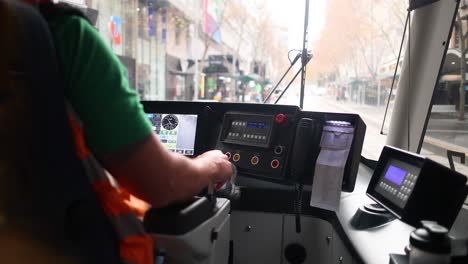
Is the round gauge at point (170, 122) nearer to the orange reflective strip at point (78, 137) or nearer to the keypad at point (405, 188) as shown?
the keypad at point (405, 188)

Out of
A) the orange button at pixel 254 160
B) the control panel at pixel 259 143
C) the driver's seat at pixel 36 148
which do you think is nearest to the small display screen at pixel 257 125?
the control panel at pixel 259 143

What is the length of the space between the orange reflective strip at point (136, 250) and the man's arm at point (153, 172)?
0.09 metres

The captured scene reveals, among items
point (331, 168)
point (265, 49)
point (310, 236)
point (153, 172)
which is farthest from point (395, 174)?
point (265, 49)

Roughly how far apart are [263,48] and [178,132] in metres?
13.3

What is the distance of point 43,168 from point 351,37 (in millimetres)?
3070

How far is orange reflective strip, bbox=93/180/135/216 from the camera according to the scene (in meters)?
0.86

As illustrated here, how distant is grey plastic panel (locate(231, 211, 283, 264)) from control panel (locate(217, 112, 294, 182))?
0.93ft

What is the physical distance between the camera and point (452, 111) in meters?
1.94

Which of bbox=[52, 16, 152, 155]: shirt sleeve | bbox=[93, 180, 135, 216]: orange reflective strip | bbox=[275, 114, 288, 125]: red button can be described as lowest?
bbox=[93, 180, 135, 216]: orange reflective strip

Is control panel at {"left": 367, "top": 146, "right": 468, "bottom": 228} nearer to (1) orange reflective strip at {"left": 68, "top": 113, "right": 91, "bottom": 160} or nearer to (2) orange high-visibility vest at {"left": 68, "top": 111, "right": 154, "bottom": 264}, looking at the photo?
(2) orange high-visibility vest at {"left": 68, "top": 111, "right": 154, "bottom": 264}

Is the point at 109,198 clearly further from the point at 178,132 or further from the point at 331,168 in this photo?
the point at 178,132

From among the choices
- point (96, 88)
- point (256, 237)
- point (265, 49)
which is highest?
point (265, 49)

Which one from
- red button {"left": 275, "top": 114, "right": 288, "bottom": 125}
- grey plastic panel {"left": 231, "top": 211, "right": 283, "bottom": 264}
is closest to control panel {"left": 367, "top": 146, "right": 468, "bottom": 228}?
red button {"left": 275, "top": 114, "right": 288, "bottom": 125}

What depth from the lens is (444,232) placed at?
845mm
